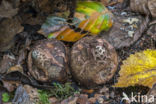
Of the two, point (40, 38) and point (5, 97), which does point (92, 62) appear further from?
point (5, 97)

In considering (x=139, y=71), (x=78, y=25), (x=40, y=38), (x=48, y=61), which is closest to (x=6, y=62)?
(x=40, y=38)

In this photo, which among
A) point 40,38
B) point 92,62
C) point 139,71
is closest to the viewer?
point 92,62

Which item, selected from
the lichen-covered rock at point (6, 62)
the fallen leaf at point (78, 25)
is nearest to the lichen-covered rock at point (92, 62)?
the fallen leaf at point (78, 25)

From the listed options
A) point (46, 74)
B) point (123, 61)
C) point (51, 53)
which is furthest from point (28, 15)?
point (123, 61)

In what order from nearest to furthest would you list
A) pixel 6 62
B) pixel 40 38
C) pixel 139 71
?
pixel 139 71 → pixel 6 62 → pixel 40 38

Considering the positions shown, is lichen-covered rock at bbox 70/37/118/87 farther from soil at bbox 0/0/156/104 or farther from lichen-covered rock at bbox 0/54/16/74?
lichen-covered rock at bbox 0/54/16/74

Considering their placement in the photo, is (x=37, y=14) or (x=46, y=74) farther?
(x=37, y=14)

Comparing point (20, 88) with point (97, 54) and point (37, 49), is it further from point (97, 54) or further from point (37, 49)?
point (97, 54)
